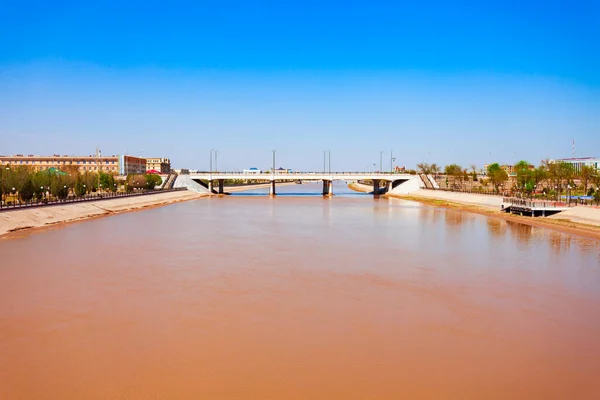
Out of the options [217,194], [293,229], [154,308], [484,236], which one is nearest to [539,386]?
[154,308]

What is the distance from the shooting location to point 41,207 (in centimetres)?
4209

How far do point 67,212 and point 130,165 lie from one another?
99985 millimetres

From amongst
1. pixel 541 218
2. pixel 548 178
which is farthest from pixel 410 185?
pixel 541 218

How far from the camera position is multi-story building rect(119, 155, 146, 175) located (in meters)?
132

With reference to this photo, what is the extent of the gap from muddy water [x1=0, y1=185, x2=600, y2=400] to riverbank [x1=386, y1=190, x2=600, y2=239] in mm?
10614

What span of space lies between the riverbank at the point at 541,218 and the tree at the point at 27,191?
4614 cm

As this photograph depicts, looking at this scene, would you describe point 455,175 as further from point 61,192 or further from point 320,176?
point 61,192

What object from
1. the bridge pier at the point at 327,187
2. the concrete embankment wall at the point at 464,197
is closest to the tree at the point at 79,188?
the bridge pier at the point at 327,187

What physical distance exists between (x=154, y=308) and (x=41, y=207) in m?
32.3

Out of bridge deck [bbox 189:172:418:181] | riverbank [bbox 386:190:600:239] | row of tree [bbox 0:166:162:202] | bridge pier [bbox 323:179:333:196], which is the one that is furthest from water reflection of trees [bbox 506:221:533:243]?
bridge pier [bbox 323:179:333:196]

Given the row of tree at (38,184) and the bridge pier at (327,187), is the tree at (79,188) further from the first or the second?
the bridge pier at (327,187)

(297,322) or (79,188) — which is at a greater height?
(79,188)

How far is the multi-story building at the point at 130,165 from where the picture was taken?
13250 cm

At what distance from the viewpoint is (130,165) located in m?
140
